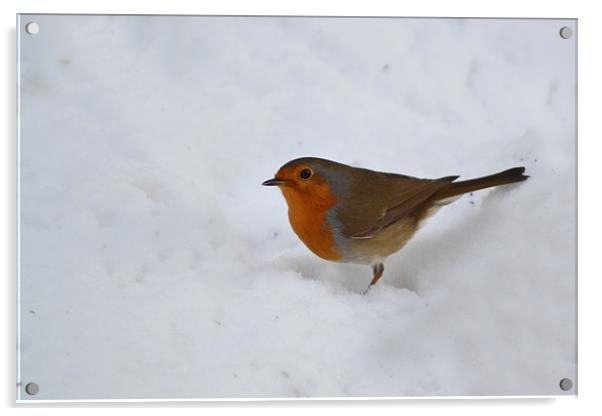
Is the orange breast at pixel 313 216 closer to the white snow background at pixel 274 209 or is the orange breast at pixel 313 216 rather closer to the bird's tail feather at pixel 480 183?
the white snow background at pixel 274 209

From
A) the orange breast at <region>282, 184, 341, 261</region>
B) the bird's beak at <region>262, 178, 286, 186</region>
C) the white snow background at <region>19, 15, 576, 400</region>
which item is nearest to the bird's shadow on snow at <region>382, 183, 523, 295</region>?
the white snow background at <region>19, 15, 576, 400</region>

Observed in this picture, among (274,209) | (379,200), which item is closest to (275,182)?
(274,209)

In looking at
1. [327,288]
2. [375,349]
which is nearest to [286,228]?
[327,288]

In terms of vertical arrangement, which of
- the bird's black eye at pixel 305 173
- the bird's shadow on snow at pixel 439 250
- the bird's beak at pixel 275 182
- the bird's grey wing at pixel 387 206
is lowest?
the bird's shadow on snow at pixel 439 250

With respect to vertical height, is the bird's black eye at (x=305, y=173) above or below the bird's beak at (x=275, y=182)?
above
